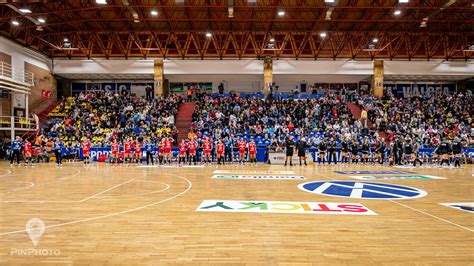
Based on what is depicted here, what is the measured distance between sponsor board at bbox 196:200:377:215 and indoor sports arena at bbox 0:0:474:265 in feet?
0.29

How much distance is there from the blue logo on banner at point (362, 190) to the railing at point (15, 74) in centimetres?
2294

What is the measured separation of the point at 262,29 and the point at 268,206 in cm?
2377

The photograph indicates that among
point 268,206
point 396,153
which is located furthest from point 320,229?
point 396,153

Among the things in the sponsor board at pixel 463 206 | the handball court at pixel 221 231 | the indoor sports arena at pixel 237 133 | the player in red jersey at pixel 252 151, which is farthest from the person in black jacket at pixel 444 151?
the sponsor board at pixel 463 206

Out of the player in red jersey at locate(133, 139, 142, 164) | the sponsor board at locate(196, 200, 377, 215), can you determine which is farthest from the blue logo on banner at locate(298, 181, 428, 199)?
the player in red jersey at locate(133, 139, 142, 164)

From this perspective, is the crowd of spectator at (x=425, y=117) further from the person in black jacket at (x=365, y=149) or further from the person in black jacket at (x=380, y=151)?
the person in black jacket at (x=365, y=149)

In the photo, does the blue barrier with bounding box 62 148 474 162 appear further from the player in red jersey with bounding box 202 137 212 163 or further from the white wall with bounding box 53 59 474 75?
the white wall with bounding box 53 59 474 75

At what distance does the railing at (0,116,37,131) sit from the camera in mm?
22453

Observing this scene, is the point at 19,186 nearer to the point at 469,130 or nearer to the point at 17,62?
the point at 17,62

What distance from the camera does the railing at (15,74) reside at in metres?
23.2

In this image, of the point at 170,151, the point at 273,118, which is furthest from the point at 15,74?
the point at 273,118

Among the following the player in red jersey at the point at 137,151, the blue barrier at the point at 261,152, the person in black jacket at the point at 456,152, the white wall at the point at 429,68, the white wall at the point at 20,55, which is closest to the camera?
the person in black jacket at the point at 456,152

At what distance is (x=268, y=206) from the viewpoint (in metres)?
7.30

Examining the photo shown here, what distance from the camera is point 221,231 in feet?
17.9
